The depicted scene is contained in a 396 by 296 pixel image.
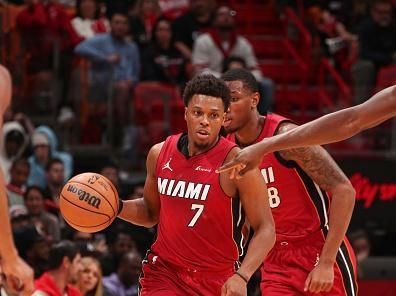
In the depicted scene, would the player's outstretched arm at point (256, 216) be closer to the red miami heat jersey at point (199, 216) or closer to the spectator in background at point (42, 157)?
the red miami heat jersey at point (199, 216)

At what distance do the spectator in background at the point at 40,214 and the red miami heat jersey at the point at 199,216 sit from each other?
4923mm

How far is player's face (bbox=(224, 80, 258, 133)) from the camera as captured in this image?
7.34 meters

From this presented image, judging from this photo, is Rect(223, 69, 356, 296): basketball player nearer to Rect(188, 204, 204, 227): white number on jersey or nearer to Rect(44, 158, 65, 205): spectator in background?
Rect(188, 204, 204, 227): white number on jersey

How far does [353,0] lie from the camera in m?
18.0

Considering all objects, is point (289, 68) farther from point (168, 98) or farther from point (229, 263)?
point (229, 263)

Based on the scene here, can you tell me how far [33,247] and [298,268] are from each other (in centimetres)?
394

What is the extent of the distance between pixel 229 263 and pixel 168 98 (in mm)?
6551

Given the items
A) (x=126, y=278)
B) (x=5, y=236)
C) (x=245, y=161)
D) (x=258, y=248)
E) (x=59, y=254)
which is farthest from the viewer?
(x=126, y=278)

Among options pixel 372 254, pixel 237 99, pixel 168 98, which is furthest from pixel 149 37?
pixel 237 99

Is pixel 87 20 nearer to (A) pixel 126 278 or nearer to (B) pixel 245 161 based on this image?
(A) pixel 126 278

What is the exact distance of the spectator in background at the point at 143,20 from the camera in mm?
15078

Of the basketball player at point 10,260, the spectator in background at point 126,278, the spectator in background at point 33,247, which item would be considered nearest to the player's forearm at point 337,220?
the basketball player at point 10,260

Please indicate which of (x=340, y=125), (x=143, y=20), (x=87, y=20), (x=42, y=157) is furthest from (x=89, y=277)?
(x=143, y=20)

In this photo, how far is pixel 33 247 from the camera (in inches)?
414
